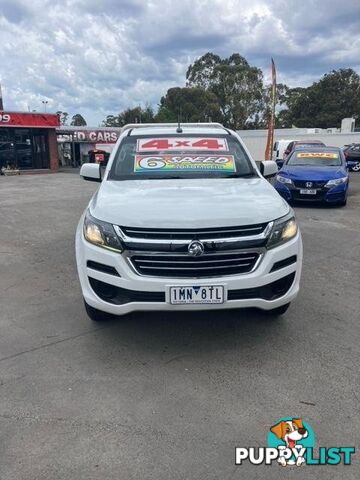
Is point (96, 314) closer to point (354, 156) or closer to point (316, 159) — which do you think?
point (316, 159)

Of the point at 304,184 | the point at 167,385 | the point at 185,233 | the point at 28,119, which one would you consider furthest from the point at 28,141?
the point at 167,385

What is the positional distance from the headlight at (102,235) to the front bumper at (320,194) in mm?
8263

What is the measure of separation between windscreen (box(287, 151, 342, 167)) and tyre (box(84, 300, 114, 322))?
355 inches

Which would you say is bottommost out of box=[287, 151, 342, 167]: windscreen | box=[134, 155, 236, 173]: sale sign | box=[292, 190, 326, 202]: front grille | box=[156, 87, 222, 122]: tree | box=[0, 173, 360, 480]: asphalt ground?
box=[0, 173, 360, 480]: asphalt ground

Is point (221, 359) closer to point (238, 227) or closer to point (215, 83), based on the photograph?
point (238, 227)

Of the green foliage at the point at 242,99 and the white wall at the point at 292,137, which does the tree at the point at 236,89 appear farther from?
the white wall at the point at 292,137

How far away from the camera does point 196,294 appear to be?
3107mm

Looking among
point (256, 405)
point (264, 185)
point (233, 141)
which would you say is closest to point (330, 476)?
point (256, 405)

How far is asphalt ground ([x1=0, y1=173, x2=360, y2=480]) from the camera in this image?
2377 mm

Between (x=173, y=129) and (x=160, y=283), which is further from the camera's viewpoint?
(x=173, y=129)

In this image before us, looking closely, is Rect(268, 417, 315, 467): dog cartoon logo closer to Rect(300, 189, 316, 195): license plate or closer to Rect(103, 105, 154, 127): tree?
Rect(300, 189, 316, 195): license plate

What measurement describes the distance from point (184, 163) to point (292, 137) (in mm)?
37343

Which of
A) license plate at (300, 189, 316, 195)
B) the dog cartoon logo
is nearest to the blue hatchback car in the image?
license plate at (300, 189, 316, 195)

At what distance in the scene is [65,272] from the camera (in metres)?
5.70
